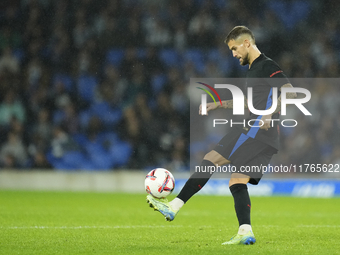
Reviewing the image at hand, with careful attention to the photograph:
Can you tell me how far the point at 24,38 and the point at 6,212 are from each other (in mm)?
7459

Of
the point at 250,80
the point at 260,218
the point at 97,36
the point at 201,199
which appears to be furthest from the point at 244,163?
the point at 97,36

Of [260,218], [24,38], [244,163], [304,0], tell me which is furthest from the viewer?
[304,0]

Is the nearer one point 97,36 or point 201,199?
point 201,199

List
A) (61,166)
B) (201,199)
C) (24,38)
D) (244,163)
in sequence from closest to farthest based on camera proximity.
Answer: (244,163) < (201,199) < (61,166) < (24,38)

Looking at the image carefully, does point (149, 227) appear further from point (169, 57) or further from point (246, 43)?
point (169, 57)

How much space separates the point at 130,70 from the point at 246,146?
9.20m

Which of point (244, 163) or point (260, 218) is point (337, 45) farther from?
point (244, 163)

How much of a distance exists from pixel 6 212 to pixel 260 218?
333cm

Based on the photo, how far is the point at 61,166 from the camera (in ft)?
37.4

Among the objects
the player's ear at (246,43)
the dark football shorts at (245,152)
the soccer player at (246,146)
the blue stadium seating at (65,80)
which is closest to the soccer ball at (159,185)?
the soccer player at (246,146)

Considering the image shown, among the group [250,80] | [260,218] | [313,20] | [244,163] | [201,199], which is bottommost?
[201,199]

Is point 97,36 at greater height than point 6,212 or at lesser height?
greater

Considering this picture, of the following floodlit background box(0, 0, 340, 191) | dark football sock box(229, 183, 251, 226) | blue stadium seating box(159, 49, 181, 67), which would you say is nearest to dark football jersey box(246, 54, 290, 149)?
dark football sock box(229, 183, 251, 226)

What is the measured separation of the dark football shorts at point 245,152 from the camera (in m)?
4.30
